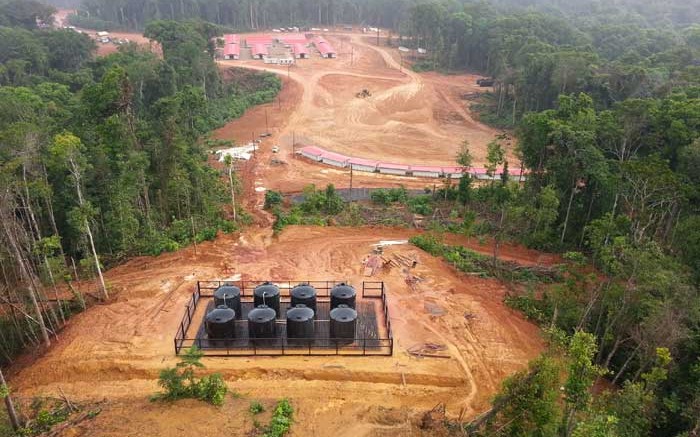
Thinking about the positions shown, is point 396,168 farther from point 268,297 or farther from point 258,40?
point 258,40

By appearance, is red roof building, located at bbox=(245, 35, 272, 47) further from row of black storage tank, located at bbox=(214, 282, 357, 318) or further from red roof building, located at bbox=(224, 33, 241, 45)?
row of black storage tank, located at bbox=(214, 282, 357, 318)

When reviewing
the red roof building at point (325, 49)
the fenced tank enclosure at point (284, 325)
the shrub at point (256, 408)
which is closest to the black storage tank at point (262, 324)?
the fenced tank enclosure at point (284, 325)

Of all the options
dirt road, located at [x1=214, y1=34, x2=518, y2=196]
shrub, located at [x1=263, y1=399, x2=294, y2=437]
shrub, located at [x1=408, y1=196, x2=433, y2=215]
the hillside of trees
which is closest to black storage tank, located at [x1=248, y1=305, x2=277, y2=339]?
shrub, located at [x1=263, y1=399, x2=294, y2=437]

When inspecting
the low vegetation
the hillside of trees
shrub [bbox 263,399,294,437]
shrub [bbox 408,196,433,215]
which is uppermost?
the hillside of trees

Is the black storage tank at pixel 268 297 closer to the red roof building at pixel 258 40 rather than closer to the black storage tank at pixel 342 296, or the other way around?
the black storage tank at pixel 342 296

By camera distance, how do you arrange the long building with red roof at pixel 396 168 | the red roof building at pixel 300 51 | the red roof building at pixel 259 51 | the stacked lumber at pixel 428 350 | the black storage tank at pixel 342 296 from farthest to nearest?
the red roof building at pixel 300 51, the red roof building at pixel 259 51, the long building with red roof at pixel 396 168, the black storage tank at pixel 342 296, the stacked lumber at pixel 428 350

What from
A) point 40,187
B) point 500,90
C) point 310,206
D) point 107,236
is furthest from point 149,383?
point 500,90

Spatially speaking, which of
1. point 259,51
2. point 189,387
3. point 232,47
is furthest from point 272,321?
point 232,47

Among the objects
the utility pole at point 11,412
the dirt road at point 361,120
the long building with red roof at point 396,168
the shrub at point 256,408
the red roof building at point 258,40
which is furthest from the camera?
the red roof building at point 258,40
